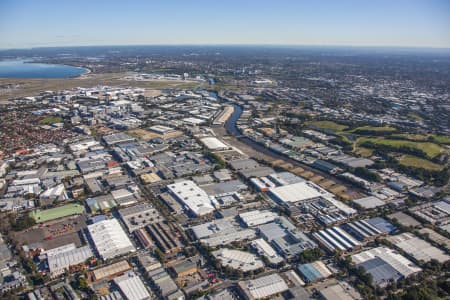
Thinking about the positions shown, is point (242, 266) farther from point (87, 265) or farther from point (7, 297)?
point (7, 297)

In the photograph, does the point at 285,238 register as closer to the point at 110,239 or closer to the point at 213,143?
the point at 110,239

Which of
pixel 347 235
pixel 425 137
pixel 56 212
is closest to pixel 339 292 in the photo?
pixel 347 235

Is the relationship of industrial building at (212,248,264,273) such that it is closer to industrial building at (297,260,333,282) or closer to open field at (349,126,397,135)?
industrial building at (297,260,333,282)

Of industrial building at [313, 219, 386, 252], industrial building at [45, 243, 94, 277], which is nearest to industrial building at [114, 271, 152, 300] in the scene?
industrial building at [45, 243, 94, 277]

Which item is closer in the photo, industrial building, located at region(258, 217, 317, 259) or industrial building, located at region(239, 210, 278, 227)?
industrial building, located at region(258, 217, 317, 259)

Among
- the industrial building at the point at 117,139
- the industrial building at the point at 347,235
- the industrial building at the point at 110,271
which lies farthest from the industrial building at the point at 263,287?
the industrial building at the point at 117,139

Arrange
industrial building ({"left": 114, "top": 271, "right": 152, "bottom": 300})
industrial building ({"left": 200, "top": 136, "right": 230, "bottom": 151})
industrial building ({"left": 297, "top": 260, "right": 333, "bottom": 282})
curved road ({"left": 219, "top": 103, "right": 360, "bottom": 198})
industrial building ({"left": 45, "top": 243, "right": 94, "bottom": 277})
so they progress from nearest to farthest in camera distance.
Answer: 1. industrial building ({"left": 114, "top": 271, "right": 152, "bottom": 300})
2. industrial building ({"left": 297, "top": 260, "right": 333, "bottom": 282})
3. industrial building ({"left": 45, "top": 243, "right": 94, "bottom": 277})
4. curved road ({"left": 219, "top": 103, "right": 360, "bottom": 198})
5. industrial building ({"left": 200, "top": 136, "right": 230, "bottom": 151})
